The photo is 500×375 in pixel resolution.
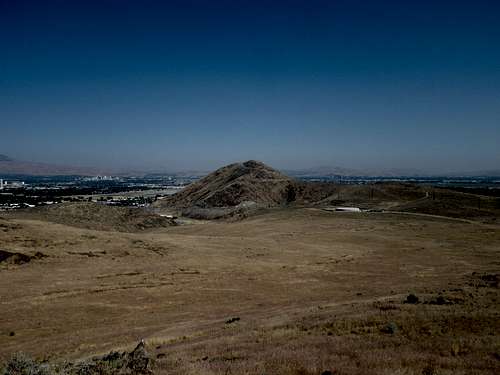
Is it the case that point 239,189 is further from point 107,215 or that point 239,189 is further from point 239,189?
point 107,215

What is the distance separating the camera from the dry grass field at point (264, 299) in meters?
12.0

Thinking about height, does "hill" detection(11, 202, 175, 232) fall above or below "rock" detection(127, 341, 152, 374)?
below

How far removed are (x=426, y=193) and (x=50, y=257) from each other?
108 m

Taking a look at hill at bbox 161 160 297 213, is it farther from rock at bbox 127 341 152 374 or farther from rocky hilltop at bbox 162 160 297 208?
rock at bbox 127 341 152 374

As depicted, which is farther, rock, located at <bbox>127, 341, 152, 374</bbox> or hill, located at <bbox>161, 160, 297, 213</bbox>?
hill, located at <bbox>161, 160, 297, 213</bbox>

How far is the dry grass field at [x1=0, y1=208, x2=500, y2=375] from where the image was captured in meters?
12.0

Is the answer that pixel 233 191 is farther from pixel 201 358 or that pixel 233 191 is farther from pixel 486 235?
pixel 201 358

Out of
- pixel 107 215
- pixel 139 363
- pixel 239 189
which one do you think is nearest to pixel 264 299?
pixel 139 363

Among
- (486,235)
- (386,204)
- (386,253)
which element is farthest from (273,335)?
(386,204)

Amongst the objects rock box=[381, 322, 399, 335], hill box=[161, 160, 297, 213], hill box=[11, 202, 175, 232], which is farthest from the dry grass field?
hill box=[161, 160, 297, 213]

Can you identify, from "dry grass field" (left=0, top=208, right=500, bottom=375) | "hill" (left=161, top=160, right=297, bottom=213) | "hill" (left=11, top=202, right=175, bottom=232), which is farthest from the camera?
"hill" (left=161, top=160, right=297, bottom=213)

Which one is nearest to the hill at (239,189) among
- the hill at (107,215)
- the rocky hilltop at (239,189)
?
the rocky hilltop at (239,189)

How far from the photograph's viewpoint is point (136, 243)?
54500 millimetres

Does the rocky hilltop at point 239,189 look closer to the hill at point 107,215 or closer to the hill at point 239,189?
the hill at point 239,189
